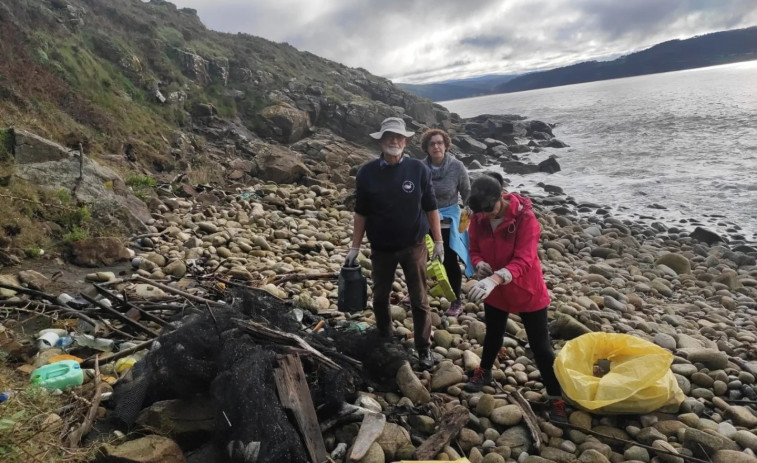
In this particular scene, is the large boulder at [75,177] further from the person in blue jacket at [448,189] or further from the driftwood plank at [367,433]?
the driftwood plank at [367,433]

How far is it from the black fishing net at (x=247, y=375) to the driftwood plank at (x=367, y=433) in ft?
0.94

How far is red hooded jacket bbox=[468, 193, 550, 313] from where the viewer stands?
3.65 meters

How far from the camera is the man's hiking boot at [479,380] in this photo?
4.31 meters

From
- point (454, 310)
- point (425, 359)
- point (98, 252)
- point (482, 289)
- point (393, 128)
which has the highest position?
point (393, 128)

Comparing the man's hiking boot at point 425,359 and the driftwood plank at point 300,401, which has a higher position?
the driftwood plank at point 300,401

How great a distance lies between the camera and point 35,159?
25.9 feet

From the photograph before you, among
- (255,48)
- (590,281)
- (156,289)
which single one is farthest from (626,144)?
(156,289)

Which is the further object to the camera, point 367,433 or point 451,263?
point 451,263

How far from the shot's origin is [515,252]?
366 centimetres

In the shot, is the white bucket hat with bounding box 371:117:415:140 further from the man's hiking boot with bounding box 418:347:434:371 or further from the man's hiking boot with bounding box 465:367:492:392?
the man's hiking boot with bounding box 465:367:492:392

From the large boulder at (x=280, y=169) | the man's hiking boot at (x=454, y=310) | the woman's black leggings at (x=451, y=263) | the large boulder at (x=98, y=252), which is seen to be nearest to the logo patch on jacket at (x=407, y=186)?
the woman's black leggings at (x=451, y=263)

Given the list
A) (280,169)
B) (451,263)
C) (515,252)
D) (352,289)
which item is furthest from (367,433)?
(280,169)

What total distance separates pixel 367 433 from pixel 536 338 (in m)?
1.72

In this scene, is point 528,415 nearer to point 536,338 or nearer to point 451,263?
point 536,338
